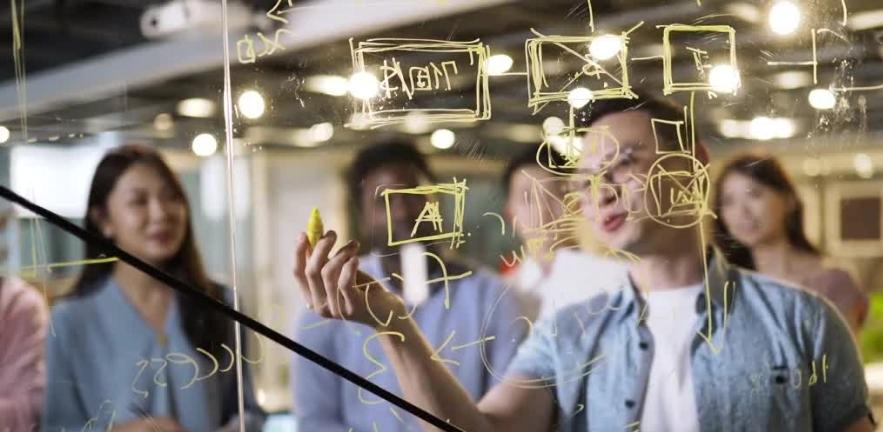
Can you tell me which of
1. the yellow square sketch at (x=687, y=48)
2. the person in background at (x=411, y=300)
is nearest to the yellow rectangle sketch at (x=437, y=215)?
the person in background at (x=411, y=300)

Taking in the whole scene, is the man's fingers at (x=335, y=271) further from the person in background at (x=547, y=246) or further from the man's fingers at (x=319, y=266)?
the person in background at (x=547, y=246)

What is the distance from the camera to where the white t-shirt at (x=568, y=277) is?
1.28 meters

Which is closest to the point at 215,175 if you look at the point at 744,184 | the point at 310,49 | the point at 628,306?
the point at 310,49

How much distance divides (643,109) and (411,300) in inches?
17.2

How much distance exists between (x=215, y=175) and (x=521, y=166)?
1.49 ft

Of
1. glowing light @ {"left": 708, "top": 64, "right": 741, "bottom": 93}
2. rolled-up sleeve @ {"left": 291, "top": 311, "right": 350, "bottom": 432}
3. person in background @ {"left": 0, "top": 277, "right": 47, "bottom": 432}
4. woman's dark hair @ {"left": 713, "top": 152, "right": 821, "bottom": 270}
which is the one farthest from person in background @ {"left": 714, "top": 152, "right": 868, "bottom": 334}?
person in background @ {"left": 0, "top": 277, "right": 47, "bottom": 432}

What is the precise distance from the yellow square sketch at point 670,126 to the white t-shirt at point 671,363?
20 centimetres

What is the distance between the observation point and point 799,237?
1.28 meters

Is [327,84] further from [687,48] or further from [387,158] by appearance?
[687,48]

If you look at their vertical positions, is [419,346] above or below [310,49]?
below

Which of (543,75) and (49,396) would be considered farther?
(49,396)

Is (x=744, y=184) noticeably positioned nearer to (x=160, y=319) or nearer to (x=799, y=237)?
(x=799, y=237)

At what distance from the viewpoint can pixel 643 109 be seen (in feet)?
4.13

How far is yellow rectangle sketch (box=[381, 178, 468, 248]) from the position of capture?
1.27 m
